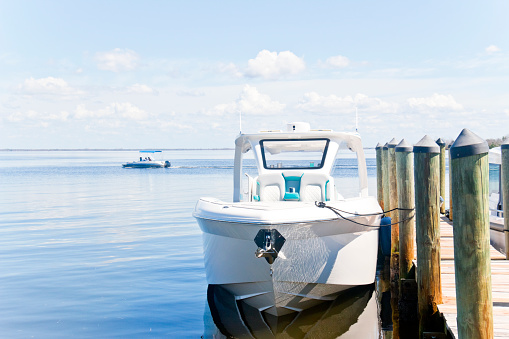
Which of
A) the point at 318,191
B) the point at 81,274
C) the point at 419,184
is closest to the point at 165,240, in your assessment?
the point at 81,274

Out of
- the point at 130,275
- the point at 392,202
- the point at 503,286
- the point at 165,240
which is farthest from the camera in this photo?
the point at 165,240

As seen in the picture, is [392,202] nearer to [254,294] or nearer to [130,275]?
[254,294]

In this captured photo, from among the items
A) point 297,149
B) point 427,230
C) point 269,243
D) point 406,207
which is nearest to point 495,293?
point 427,230

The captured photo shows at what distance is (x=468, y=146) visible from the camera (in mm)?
4293

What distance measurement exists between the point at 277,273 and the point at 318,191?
227 centimetres

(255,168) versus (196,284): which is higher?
(255,168)

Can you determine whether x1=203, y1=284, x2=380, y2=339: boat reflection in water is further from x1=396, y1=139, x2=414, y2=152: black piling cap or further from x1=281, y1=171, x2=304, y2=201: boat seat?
x1=396, y1=139, x2=414, y2=152: black piling cap

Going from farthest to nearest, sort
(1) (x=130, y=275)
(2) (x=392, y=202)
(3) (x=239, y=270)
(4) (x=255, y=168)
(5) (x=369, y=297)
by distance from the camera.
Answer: (1) (x=130, y=275) < (2) (x=392, y=202) < (4) (x=255, y=168) < (5) (x=369, y=297) < (3) (x=239, y=270)

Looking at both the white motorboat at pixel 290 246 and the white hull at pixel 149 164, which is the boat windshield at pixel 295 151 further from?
the white hull at pixel 149 164

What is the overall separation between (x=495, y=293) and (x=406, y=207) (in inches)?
91.4

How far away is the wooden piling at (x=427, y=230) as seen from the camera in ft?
21.9

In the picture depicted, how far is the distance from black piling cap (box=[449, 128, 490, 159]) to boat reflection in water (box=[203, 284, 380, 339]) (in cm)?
406

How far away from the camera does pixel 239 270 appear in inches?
293

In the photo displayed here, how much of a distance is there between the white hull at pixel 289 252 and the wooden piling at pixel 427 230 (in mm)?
1014
